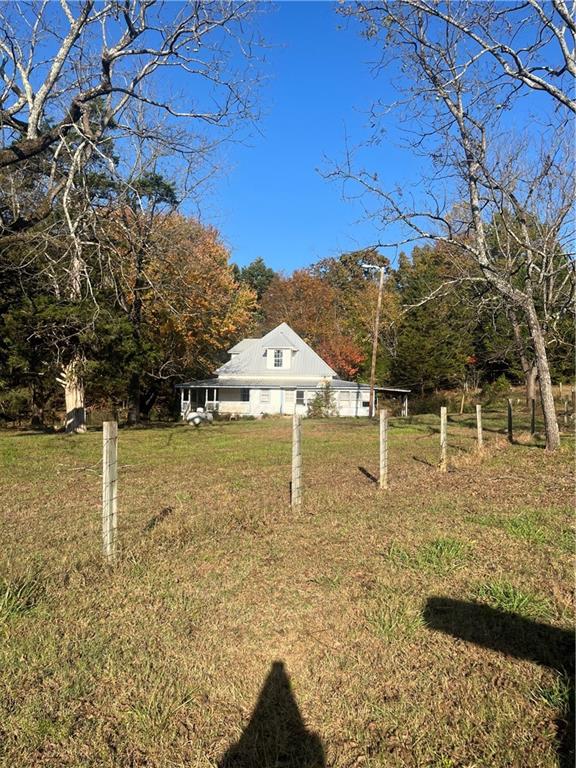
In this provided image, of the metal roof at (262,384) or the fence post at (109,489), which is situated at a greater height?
the metal roof at (262,384)

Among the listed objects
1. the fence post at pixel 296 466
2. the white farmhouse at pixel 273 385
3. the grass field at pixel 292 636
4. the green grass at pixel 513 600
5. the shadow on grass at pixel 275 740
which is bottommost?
the shadow on grass at pixel 275 740

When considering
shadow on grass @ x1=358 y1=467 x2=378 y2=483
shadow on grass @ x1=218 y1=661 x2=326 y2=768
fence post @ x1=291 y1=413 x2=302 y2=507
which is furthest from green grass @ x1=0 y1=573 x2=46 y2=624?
shadow on grass @ x1=358 y1=467 x2=378 y2=483

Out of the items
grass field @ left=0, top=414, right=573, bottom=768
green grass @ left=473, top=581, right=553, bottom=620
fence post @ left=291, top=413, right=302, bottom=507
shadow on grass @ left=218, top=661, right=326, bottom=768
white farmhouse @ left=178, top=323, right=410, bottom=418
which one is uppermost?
white farmhouse @ left=178, top=323, right=410, bottom=418

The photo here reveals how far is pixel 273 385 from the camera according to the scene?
37.3m

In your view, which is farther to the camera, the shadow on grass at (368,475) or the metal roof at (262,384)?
the metal roof at (262,384)

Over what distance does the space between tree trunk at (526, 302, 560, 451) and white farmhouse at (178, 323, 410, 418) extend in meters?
22.6

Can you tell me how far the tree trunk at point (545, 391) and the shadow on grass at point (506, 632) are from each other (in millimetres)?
10455

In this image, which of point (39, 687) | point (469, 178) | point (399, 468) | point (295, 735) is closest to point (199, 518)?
point (39, 687)

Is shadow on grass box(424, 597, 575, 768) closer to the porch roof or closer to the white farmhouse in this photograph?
the white farmhouse

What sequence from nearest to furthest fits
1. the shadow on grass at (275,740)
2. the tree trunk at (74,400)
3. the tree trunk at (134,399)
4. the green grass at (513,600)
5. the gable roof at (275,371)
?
1. the shadow on grass at (275,740)
2. the green grass at (513,600)
3. the tree trunk at (74,400)
4. the tree trunk at (134,399)
5. the gable roof at (275,371)

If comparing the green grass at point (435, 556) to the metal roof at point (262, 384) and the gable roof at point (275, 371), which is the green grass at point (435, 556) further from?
the gable roof at point (275, 371)

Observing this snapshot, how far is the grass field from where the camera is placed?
106 inches

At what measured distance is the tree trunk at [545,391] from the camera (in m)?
13.5

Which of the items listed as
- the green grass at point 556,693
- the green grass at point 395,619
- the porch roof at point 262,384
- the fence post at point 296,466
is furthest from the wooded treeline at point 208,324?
the green grass at point 556,693
